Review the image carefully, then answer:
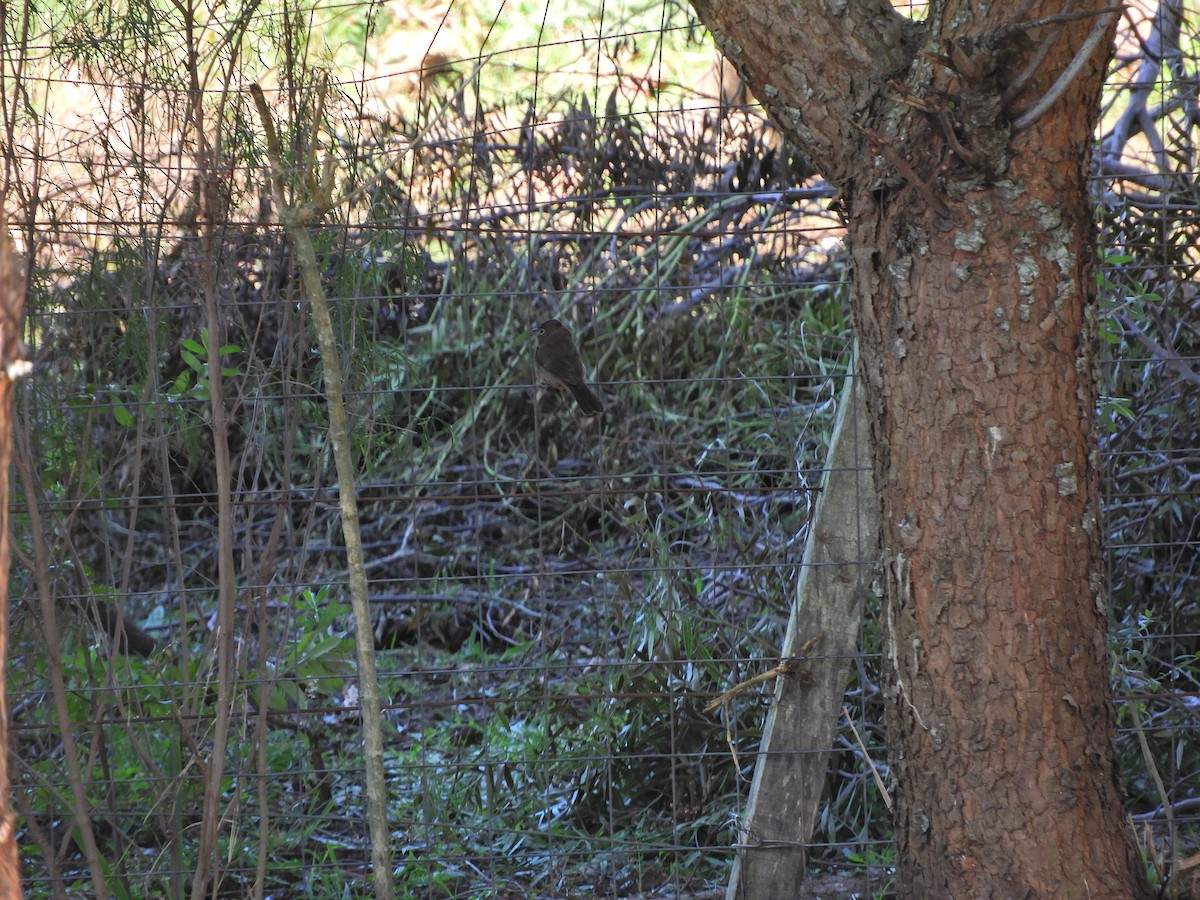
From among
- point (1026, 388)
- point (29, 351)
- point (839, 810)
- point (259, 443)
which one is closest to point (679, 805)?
point (839, 810)

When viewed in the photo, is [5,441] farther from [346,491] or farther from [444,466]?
[444,466]

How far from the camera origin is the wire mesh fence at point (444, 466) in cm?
274

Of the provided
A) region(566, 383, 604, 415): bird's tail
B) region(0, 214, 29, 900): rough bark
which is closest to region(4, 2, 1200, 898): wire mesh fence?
region(566, 383, 604, 415): bird's tail

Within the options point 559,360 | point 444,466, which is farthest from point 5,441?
point 444,466

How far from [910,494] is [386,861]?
1.34 meters

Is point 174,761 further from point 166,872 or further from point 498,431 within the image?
point 498,431

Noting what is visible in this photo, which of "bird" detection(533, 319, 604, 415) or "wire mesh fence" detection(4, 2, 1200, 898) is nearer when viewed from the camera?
"wire mesh fence" detection(4, 2, 1200, 898)

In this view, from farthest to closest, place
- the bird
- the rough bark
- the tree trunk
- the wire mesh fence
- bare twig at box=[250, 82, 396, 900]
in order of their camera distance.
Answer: the bird < the wire mesh fence < bare twig at box=[250, 82, 396, 900] < the tree trunk < the rough bark

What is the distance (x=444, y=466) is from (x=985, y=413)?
3.35 meters

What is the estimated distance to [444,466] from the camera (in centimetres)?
509

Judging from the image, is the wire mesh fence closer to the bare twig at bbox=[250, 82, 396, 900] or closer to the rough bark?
the bare twig at bbox=[250, 82, 396, 900]

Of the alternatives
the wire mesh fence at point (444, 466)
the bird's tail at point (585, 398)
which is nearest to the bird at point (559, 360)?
the bird's tail at point (585, 398)

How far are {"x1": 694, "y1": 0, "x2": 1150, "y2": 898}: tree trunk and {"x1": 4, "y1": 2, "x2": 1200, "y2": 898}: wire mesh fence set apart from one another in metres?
0.29

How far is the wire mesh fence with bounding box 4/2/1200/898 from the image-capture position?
9.00 ft
